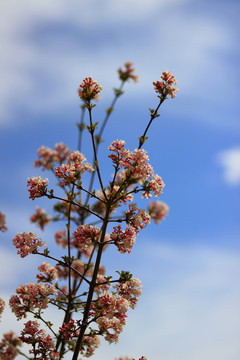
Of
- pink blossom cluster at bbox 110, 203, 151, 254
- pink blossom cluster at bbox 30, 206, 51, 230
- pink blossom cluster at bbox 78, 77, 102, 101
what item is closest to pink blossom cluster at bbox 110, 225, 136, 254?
pink blossom cluster at bbox 110, 203, 151, 254

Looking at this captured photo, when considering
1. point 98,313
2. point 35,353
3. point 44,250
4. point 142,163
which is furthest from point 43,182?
point 35,353

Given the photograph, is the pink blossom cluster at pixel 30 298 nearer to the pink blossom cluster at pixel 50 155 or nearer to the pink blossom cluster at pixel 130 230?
the pink blossom cluster at pixel 130 230

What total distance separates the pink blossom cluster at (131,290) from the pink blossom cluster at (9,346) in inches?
114

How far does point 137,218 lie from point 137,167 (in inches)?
28.8

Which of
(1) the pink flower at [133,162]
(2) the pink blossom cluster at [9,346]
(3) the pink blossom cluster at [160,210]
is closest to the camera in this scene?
(1) the pink flower at [133,162]

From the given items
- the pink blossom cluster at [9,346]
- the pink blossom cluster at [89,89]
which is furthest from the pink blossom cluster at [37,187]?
the pink blossom cluster at [9,346]

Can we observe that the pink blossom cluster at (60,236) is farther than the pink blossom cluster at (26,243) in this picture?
Yes

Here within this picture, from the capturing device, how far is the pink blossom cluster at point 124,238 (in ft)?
18.6

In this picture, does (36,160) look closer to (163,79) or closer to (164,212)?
(164,212)

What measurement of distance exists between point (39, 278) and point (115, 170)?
240 cm

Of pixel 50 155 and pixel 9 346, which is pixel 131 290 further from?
pixel 50 155

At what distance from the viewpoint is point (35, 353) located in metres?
6.37

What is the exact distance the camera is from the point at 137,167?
565 centimetres

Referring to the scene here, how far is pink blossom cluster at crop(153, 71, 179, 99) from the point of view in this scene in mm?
6168
